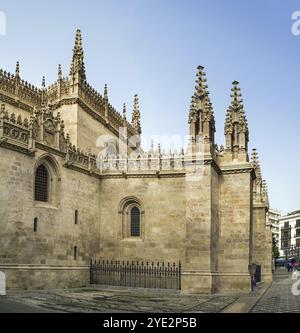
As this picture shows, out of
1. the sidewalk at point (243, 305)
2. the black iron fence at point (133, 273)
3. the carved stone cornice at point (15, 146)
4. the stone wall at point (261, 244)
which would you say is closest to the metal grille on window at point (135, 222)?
the black iron fence at point (133, 273)

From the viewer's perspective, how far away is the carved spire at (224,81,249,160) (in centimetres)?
2592

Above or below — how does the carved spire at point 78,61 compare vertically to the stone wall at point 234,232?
above

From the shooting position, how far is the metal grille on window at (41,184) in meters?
22.3

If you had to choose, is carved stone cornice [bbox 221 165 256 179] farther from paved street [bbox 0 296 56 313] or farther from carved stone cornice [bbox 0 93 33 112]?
paved street [bbox 0 296 56 313]

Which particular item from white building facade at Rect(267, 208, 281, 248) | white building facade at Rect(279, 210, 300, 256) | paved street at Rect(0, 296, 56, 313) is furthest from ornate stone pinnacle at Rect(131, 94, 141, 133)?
white building facade at Rect(267, 208, 281, 248)

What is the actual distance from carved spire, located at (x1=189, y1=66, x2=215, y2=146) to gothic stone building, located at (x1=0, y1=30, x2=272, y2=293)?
0.05 metres

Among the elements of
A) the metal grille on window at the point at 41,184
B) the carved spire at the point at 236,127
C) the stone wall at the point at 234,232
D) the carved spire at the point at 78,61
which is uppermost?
A: the carved spire at the point at 78,61

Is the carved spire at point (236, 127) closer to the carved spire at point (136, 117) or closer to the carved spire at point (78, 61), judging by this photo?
the carved spire at point (78, 61)

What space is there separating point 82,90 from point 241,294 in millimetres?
16055

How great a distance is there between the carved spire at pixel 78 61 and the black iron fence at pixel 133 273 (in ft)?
Answer: 39.5

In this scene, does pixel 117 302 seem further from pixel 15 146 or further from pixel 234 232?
pixel 234 232
